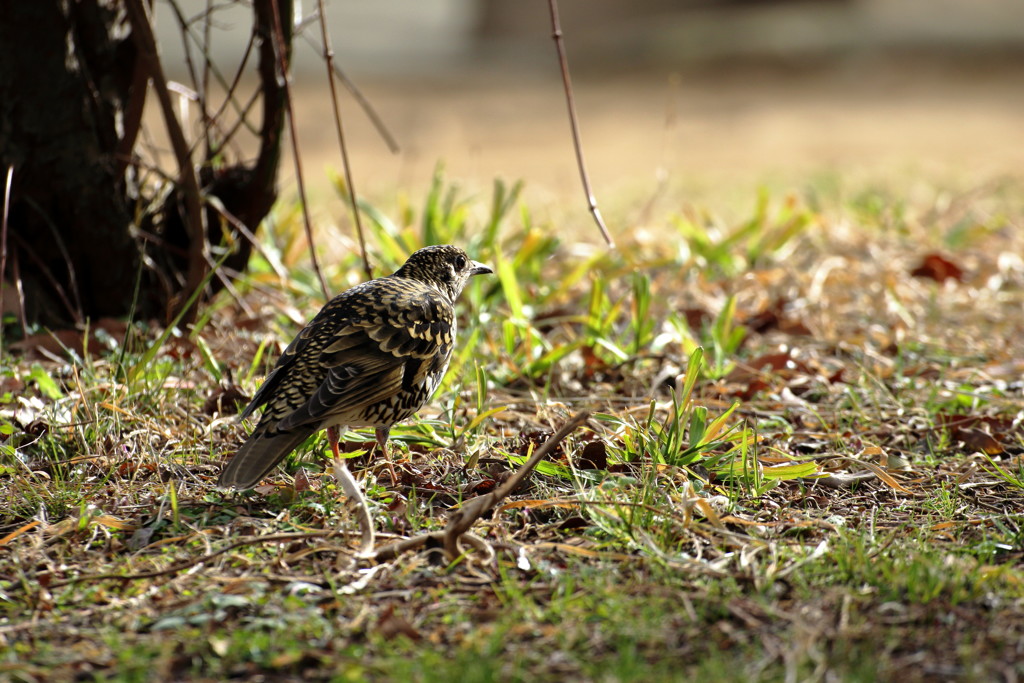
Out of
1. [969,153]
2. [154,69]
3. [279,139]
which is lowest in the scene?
[969,153]

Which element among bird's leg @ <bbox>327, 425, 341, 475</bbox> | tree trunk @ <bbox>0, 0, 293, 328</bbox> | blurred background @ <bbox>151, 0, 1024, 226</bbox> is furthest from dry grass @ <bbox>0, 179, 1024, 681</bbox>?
blurred background @ <bbox>151, 0, 1024, 226</bbox>

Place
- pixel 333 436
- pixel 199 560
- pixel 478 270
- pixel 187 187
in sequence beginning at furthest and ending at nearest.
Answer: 1. pixel 187 187
2. pixel 478 270
3. pixel 333 436
4. pixel 199 560

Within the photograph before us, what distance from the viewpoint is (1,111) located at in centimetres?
511

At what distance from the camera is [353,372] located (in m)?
4.05

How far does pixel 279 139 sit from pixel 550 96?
15713mm

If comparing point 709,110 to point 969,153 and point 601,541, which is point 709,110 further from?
point 601,541

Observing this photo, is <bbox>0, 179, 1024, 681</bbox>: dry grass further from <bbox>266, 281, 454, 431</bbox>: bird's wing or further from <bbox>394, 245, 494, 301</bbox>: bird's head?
<bbox>394, 245, 494, 301</bbox>: bird's head

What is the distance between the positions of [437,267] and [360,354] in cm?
92

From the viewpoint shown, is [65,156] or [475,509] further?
[65,156]

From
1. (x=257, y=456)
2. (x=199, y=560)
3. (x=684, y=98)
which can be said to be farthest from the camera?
(x=684, y=98)

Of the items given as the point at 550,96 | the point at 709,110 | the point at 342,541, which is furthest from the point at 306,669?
the point at 550,96

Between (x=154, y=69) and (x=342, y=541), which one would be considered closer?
(x=342, y=541)

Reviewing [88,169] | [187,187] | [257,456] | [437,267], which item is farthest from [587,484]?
[88,169]

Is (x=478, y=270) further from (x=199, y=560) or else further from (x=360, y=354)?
(x=199, y=560)
